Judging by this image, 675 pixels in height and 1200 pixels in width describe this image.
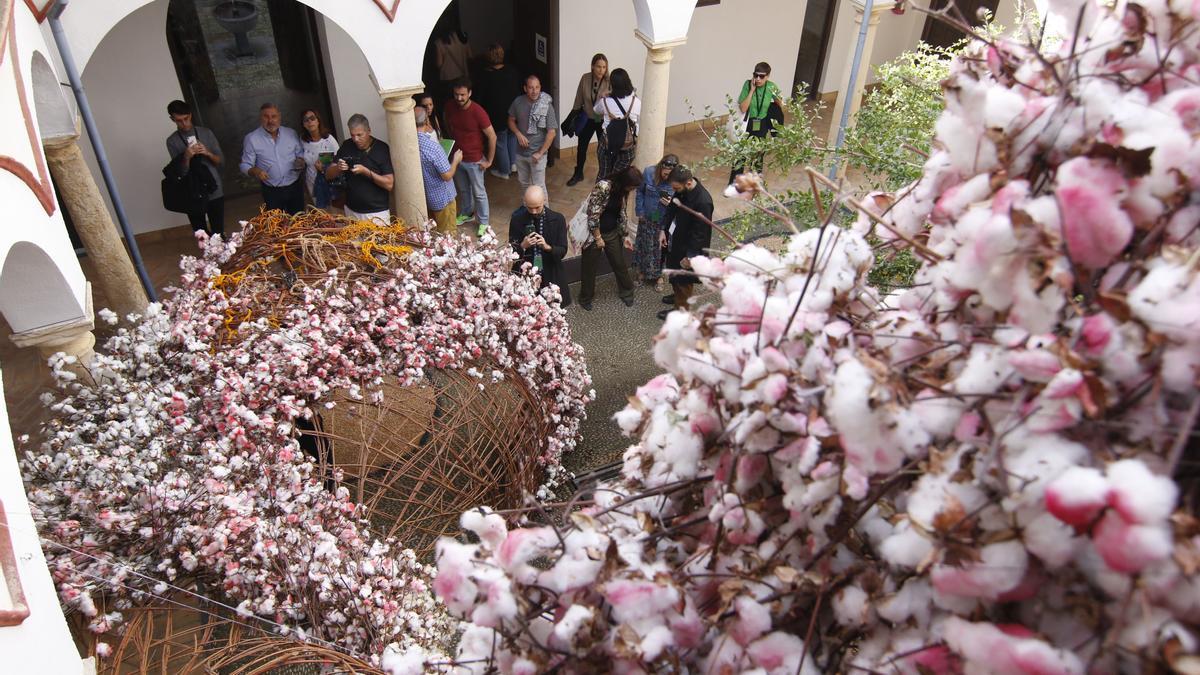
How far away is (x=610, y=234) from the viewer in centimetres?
716

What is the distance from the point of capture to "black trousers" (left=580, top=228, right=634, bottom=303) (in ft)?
23.5

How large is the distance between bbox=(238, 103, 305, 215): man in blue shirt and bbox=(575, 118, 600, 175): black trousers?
9.42ft

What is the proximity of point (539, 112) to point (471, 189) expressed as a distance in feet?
3.27

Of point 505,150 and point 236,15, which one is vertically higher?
point 236,15

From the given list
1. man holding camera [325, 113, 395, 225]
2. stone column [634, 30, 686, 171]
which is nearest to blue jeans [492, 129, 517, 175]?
stone column [634, 30, 686, 171]

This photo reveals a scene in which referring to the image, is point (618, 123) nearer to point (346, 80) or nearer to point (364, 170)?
point (364, 170)

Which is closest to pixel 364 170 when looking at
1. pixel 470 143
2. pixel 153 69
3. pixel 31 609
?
pixel 470 143

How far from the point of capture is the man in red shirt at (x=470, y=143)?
803 cm

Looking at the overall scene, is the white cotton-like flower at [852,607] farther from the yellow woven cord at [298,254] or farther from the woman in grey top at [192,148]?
the woman in grey top at [192,148]

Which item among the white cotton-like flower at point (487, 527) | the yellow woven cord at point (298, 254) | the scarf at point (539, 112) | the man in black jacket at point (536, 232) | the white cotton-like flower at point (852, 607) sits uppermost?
the white cotton-like flower at point (852, 607)

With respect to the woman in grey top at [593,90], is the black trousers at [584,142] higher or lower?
lower

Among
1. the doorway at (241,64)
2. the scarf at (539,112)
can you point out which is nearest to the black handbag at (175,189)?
the doorway at (241,64)

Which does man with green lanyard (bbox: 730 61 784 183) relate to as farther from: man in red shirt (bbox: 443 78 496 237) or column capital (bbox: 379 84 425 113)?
column capital (bbox: 379 84 425 113)

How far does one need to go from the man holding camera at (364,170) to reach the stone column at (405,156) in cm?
12
